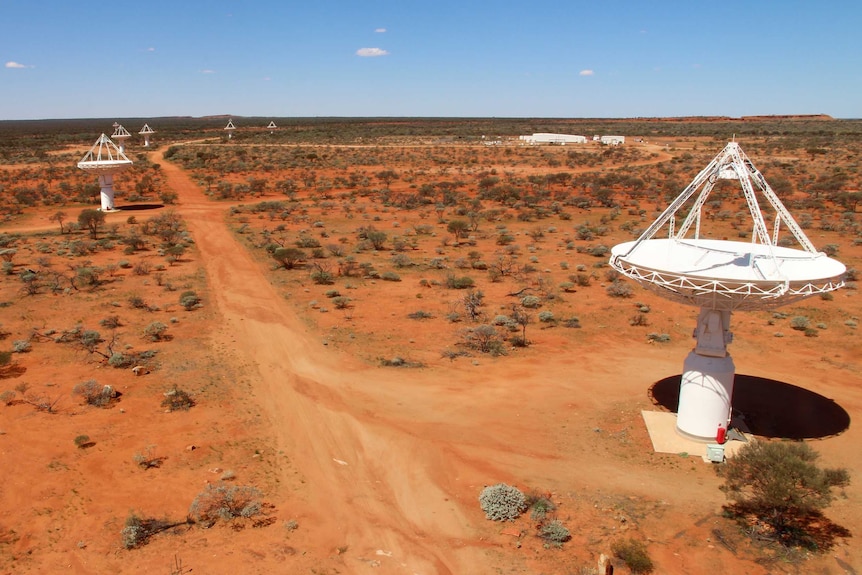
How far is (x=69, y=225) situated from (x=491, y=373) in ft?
125

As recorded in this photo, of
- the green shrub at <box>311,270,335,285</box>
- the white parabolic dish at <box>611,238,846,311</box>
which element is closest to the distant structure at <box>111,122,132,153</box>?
the green shrub at <box>311,270,335,285</box>

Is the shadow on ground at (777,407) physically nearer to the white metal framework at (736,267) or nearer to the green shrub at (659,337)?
the green shrub at (659,337)

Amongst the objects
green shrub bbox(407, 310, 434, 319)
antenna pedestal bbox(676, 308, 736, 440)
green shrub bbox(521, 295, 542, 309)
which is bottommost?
green shrub bbox(407, 310, 434, 319)

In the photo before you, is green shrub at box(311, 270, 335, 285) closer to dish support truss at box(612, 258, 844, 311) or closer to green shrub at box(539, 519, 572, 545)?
dish support truss at box(612, 258, 844, 311)

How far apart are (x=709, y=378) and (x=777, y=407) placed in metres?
4.45

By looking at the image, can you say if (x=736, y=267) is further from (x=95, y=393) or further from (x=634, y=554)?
(x=95, y=393)

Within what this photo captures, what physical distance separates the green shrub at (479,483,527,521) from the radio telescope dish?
217 inches

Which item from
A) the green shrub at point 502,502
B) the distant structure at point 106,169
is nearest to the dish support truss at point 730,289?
the green shrub at point 502,502

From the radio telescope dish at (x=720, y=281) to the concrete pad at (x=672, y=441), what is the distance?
226mm

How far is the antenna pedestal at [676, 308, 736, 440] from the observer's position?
48.8ft

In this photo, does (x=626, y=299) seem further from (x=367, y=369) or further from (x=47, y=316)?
(x=47, y=316)

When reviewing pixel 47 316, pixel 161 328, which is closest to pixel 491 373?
pixel 161 328

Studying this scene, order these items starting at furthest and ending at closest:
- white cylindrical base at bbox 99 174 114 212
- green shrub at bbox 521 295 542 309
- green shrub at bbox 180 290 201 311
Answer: white cylindrical base at bbox 99 174 114 212, green shrub at bbox 521 295 542 309, green shrub at bbox 180 290 201 311

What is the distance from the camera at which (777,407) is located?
58.3 feet
